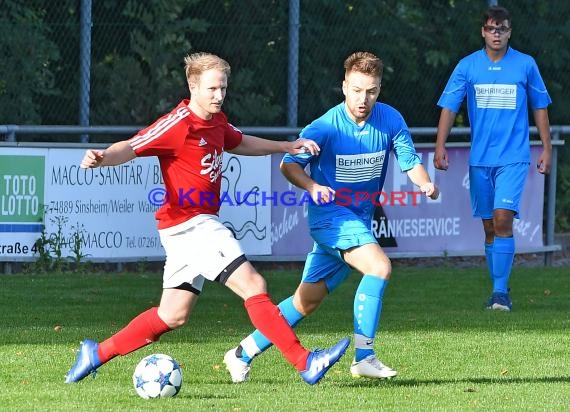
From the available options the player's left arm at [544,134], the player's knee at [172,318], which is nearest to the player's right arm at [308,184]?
the player's knee at [172,318]

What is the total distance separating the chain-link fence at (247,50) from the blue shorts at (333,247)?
660 centimetres

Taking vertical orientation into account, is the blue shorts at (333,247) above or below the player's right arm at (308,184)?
below

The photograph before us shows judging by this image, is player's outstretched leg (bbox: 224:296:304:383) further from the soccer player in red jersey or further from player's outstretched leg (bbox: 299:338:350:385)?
player's outstretched leg (bbox: 299:338:350:385)

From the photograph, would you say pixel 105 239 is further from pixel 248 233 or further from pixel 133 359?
pixel 133 359

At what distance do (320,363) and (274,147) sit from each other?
4.51ft

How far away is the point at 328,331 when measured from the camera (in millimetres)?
10156

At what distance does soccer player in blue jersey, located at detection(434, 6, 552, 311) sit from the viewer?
11.4 meters

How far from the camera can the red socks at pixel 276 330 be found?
7.25 meters

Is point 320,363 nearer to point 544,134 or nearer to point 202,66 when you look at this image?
point 202,66

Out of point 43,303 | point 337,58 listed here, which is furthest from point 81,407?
point 337,58

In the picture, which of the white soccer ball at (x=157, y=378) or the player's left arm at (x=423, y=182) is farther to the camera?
the player's left arm at (x=423, y=182)

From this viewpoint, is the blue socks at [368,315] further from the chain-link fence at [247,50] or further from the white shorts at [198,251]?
the chain-link fence at [247,50]

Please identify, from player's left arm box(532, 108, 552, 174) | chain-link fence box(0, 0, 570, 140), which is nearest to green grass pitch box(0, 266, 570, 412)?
player's left arm box(532, 108, 552, 174)

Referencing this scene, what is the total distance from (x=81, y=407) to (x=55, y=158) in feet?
22.9
